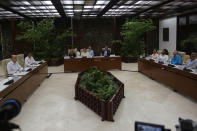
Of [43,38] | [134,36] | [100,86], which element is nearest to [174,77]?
[100,86]

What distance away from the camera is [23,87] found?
5.20 meters

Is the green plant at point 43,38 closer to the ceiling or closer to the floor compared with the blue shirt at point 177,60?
closer to the ceiling

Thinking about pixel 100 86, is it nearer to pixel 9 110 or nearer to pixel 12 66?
pixel 12 66

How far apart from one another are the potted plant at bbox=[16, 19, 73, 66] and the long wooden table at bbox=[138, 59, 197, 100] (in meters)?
6.24

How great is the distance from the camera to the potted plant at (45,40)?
1135 cm

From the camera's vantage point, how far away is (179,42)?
40.0 ft

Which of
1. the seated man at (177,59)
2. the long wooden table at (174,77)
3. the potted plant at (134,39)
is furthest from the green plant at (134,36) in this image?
the seated man at (177,59)

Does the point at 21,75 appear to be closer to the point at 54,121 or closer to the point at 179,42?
the point at 54,121

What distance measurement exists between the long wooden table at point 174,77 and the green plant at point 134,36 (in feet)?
13.2

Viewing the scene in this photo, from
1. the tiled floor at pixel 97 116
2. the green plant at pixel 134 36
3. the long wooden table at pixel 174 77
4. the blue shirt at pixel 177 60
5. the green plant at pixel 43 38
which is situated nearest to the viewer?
the tiled floor at pixel 97 116

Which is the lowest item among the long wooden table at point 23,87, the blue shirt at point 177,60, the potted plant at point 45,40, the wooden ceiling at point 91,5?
the long wooden table at point 23,87

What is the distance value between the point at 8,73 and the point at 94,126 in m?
3.92

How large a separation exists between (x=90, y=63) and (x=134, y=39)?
14.1ft

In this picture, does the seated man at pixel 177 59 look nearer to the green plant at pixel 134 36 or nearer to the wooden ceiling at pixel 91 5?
the wooden ceiling at pixel 91 5
